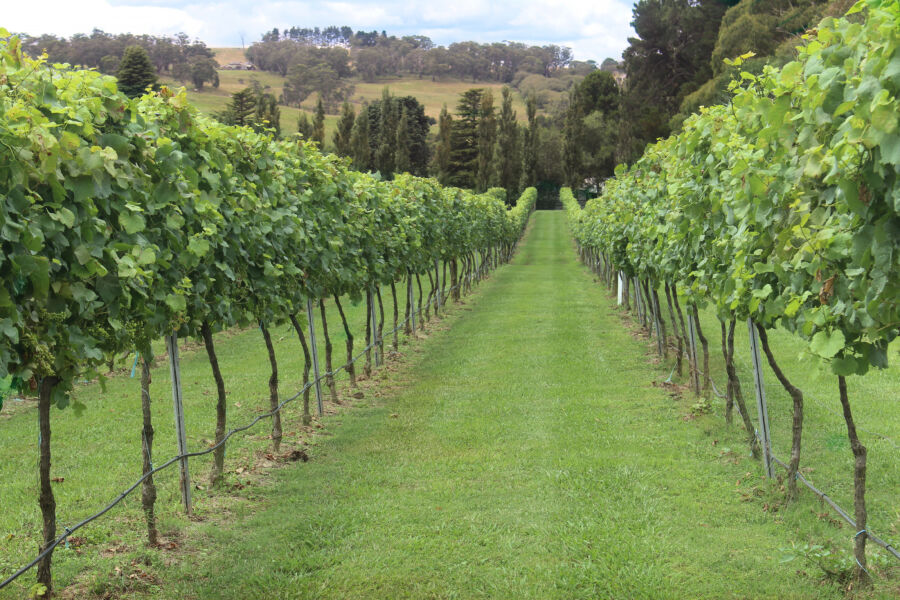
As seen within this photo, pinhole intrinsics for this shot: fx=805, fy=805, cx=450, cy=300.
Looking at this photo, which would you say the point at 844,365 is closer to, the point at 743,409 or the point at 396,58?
the point at 743,409

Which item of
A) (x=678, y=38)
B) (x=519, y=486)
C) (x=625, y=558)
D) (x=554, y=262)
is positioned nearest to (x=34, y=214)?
(x=625, y=558)

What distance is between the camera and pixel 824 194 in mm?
3713

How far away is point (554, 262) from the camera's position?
1490 inches

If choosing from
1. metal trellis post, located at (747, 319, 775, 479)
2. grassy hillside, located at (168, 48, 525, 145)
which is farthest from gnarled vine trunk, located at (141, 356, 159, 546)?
grassy hillside, located at (168, 48, 525, 145)

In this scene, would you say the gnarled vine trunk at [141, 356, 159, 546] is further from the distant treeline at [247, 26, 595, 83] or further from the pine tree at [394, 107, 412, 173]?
the distant treeline at [247, 26, 595, 83]

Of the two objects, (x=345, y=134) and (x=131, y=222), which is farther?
(x=345, y=134)

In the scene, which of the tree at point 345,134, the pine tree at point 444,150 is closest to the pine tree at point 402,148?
the tree at point 345,134

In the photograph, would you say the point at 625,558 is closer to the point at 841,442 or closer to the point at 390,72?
the point at 841,442

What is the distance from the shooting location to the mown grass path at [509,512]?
5.07 meters

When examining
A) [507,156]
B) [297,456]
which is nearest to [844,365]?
[297,456]

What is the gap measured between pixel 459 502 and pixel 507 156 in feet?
217

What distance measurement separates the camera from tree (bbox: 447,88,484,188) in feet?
247

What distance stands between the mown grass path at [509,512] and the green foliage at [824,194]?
1626 millimetres

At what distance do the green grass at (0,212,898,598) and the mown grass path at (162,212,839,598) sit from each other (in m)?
0.02
